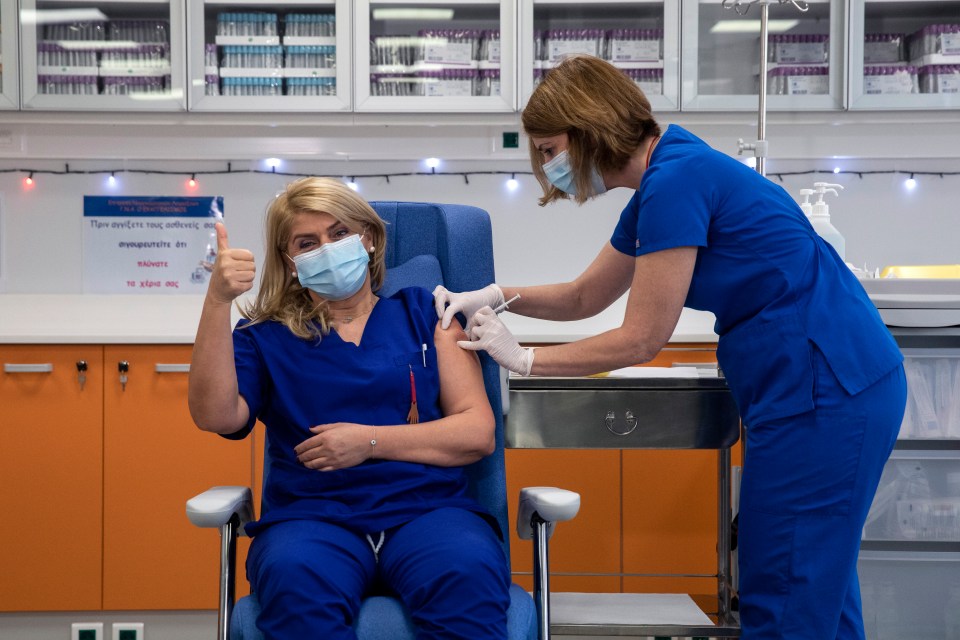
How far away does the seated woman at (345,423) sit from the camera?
1.34m

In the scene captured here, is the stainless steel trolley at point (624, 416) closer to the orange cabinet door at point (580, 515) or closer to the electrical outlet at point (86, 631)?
the orange cabinet door at point (580, 515)

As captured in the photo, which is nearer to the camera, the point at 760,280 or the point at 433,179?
the point at 760,280

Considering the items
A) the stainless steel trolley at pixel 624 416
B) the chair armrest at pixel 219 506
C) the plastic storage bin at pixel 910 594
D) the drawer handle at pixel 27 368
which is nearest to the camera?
the chair armrest at pixel 219 506

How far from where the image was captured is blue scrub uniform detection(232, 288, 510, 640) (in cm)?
132

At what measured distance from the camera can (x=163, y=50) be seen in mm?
Answer: 3090

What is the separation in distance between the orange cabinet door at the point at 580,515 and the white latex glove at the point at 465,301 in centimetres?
103

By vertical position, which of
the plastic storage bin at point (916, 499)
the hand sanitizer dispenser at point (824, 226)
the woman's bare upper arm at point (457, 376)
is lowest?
the plastic storage bin at point (916, 499)

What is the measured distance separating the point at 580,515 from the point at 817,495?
1.31m

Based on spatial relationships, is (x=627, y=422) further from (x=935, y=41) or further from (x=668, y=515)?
(x=935, y=41)

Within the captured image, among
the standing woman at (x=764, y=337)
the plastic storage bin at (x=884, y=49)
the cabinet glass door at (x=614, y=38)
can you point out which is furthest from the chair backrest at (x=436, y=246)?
the plastic storage bin at (x=884, y=49)

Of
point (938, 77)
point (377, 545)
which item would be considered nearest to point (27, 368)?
point (377, 545)

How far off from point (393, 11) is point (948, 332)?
1.92 m

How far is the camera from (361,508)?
1.52 metres

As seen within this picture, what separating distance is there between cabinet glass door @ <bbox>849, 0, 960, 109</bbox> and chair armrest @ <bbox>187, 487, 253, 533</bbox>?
2.37 metres
